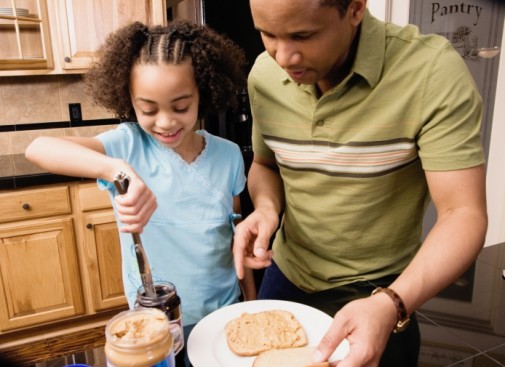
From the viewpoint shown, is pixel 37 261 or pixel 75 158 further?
pixel 37 261

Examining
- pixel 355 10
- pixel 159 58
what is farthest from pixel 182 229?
pixel 355 10

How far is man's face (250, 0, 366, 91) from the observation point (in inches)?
29.7

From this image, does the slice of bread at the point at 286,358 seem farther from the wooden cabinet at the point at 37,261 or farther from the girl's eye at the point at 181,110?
the wooden cabinet at the point at 37,261

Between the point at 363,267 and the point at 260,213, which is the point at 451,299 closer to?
the point at 363,267

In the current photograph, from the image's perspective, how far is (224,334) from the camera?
2.48ft

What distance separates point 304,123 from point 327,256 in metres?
0.34

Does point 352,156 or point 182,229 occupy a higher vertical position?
point 352,156

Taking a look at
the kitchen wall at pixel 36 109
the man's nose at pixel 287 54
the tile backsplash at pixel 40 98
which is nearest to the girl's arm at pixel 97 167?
the man's nose at pixel 287 54

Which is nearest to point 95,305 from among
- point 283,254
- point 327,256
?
point 283,254

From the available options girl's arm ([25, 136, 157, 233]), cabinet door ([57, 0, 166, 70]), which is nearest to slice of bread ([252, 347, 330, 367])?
girl's arm ([25, 136, 157, 233])

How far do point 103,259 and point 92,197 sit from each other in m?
0.36

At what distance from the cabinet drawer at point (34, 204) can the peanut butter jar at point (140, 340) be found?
5.78 feet

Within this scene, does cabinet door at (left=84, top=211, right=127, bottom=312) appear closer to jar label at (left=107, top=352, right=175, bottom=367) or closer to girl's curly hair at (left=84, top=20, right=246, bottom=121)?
girl's curly hair at (left=84, top=20, right=246, bottom=121)

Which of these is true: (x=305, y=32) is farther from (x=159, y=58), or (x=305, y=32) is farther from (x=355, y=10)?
(x=159, y=58)
